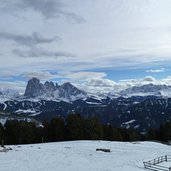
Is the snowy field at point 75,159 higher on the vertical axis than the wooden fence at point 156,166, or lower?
higher

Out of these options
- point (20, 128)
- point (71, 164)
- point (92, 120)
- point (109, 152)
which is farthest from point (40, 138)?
point (71, 164)

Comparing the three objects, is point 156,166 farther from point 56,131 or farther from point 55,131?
point 55,131

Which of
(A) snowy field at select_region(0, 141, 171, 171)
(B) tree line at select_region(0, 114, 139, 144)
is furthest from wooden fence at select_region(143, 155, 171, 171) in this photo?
(B) tree line at select_region(0, 114, 139, 144)

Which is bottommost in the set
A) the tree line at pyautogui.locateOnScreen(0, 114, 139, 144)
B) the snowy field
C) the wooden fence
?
the wooden fence

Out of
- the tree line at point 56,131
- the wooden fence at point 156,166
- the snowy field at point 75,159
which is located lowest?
the wooden fence at point 156,166

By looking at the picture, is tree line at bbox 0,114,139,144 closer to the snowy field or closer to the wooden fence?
the snowy field

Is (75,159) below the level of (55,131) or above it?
below

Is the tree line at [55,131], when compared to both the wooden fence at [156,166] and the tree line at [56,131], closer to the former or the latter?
the tree line at [56,131]

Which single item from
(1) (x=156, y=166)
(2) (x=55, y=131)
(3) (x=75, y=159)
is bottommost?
(1) (x=156, y=166)

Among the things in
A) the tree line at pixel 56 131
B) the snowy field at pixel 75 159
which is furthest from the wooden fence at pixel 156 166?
the tree line at pixel 56 131

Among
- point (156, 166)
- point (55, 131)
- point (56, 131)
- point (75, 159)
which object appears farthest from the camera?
point (55, 131)

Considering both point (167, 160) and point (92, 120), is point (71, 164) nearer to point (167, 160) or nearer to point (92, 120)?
point (167, 160)

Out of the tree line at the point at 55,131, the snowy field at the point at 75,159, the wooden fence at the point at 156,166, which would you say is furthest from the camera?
the tree line at the point at 55,131

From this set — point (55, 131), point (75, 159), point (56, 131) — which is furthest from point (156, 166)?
point (55, 131)
